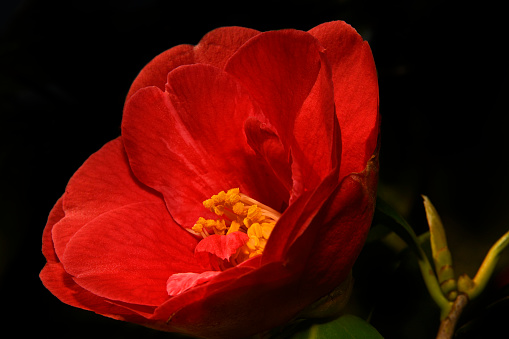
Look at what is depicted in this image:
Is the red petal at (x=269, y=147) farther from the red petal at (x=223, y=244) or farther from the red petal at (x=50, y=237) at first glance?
the red petal at (x=50, y=237)

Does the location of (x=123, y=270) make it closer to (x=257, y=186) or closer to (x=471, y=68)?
(x=257, y=186)

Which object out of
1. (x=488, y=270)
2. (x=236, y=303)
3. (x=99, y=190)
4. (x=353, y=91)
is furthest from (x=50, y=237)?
(x=488, y=270)

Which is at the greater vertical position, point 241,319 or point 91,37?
point 91,37

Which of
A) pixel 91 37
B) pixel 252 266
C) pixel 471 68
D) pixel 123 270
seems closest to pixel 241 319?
pixel 252 266

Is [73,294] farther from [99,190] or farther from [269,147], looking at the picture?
[269,147]

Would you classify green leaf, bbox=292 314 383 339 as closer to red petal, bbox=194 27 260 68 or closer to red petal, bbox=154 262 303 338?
red petal, bbox=154 262 303 338

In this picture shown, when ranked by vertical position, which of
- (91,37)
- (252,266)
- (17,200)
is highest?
(91,37)

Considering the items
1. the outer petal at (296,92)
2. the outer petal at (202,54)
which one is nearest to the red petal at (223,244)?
the outer petal at (296,92)
